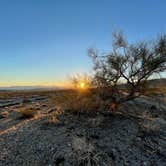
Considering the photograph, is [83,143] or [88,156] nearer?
[88,156]

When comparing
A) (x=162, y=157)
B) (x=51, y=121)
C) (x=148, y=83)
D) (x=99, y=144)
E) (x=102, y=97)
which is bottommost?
(x=162, y=157)

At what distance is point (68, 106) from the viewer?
8688 millimetres

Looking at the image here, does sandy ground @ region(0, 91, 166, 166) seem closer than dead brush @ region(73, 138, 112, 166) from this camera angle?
No

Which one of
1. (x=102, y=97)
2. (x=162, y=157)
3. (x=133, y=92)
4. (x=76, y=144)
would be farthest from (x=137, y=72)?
(x=76, y=144)

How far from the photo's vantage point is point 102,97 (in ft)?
31.0

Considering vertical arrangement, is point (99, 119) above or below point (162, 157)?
above

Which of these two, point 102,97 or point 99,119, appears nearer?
point 99,119

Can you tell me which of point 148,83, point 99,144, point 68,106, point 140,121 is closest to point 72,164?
point 99,144

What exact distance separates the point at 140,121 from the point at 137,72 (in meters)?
2.62

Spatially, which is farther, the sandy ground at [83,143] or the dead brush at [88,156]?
the sandy ground at [83,143]

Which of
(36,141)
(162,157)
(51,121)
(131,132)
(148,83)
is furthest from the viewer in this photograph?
(148,83)

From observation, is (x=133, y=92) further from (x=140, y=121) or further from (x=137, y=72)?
(x=140, y=121)

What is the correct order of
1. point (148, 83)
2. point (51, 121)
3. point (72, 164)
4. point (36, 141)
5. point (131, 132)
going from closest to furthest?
point (72, 164) → point (36, 141) → point (131, 132) → point (51, 121) → point (148, 83)

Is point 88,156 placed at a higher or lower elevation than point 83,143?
lower
